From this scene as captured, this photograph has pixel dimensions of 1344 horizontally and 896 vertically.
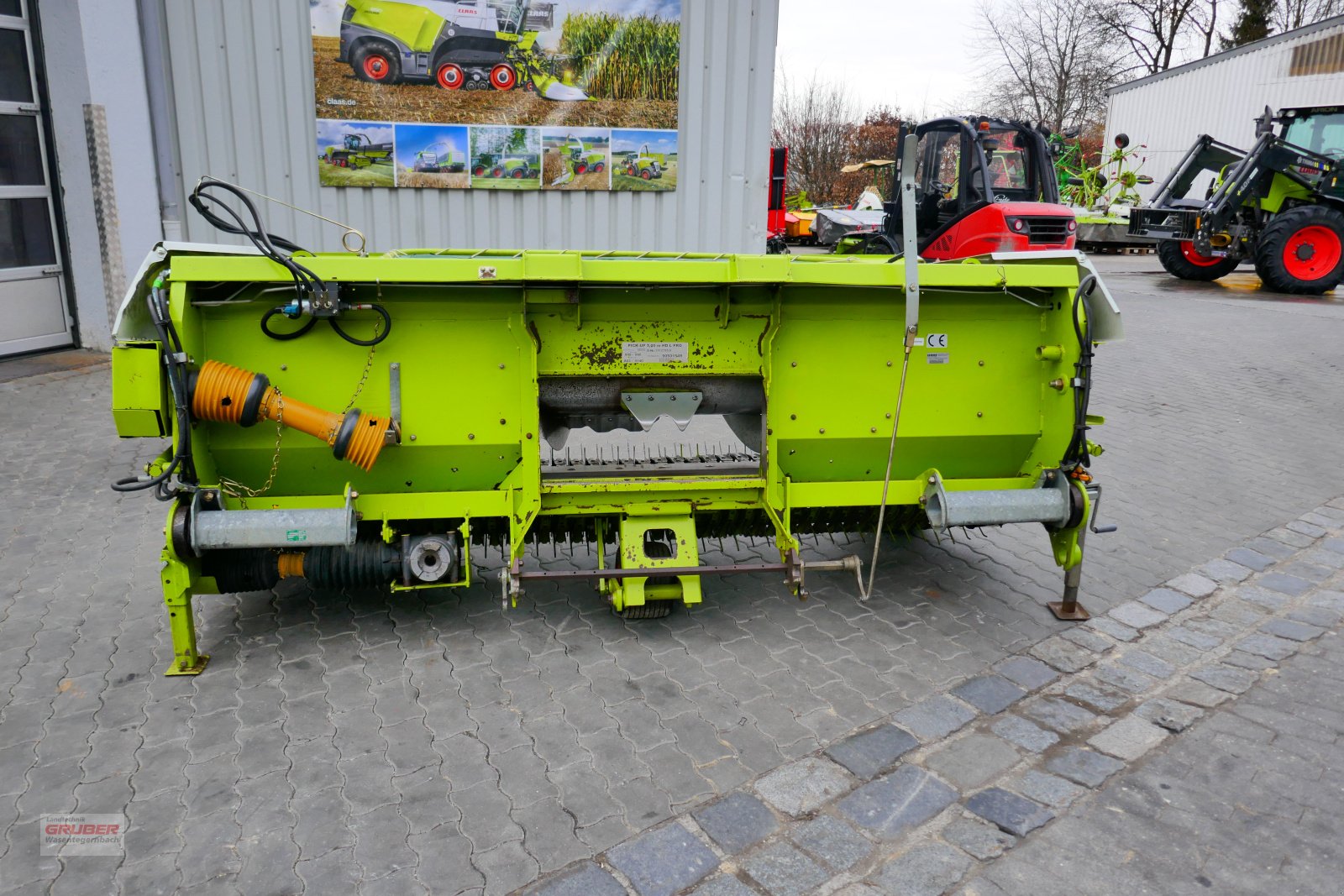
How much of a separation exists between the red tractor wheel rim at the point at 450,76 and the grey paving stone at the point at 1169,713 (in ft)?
18.6

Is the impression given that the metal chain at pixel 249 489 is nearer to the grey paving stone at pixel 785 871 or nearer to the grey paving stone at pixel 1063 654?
the grey paving stone at pixel 785 871

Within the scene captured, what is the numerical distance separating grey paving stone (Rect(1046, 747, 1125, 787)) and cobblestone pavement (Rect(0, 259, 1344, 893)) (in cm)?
55

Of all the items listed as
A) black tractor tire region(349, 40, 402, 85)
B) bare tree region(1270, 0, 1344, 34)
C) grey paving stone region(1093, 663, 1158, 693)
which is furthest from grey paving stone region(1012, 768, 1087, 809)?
bare tree region(1270, 0, 1344, 34)

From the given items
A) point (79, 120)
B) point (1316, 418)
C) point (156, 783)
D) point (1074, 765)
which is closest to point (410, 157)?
point (79, 120)

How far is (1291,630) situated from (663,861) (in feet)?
10.3

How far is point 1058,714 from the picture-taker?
3.49 m

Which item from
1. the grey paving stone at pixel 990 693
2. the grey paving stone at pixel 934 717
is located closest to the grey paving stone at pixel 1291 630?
the grey paving stone at pixel 990 693

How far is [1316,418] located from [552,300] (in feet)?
23.1

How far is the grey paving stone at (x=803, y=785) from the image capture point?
2.93 m

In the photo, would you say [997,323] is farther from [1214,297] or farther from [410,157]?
[1214,297]

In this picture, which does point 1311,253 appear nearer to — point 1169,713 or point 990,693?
point 1169,713

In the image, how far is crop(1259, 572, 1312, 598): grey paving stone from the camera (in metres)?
4.58

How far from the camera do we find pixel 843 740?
326cm

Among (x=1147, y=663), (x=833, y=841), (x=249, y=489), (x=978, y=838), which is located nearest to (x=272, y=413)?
(x=249, y=489)
